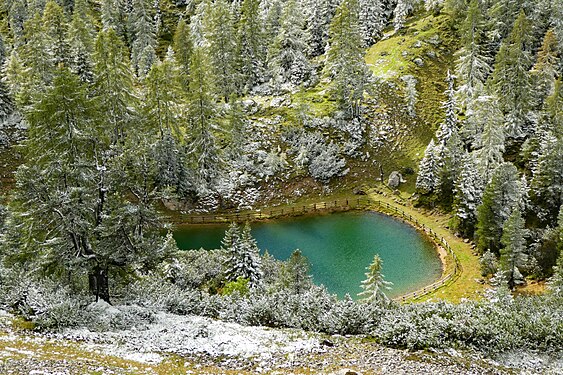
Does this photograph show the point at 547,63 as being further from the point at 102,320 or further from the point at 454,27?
the point at 102,320

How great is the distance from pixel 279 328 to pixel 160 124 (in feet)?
130

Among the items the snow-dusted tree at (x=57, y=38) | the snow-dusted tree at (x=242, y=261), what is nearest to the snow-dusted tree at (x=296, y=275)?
the snow-dusted tree at (x=242, y=261)

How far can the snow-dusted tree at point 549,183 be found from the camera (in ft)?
143

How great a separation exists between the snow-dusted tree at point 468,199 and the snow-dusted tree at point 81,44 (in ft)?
124

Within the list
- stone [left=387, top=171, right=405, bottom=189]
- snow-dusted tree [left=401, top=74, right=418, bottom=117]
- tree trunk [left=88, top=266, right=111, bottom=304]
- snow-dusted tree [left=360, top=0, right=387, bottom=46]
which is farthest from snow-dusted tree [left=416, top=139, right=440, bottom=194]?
tree trunk [left=88, top=266, right=111, bottom=304]

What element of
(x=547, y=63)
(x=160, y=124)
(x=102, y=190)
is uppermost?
(x=547, y=63)

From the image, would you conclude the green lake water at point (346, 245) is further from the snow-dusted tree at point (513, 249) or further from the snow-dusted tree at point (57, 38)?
the snow-dusted tree at point (57, 38)

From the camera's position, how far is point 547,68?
2339 inches

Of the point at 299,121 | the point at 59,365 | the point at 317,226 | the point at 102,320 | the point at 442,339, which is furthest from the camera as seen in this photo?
the point at 299,121

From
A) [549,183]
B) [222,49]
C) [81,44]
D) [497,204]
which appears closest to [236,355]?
[497,204]

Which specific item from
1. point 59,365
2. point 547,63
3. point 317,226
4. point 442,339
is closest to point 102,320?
point 59,365

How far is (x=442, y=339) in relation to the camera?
1834cm

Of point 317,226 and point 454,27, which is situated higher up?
point 454,27

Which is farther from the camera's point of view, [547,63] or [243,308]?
[547,63]
